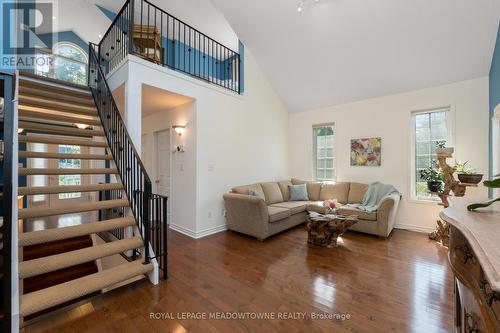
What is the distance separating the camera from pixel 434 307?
1982mm

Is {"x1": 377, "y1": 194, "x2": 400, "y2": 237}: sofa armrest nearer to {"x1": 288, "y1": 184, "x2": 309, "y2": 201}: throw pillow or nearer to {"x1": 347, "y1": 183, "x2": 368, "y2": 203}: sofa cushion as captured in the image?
{"x1": 347, "y1": 183, "x2": 368, "y2": 203}: sofa cushion

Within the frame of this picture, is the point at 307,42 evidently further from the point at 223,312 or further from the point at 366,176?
the point at 223,312

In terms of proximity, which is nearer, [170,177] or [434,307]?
[434,307]

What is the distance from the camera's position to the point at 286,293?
2.21 metres

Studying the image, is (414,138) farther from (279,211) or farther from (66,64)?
(66,64)

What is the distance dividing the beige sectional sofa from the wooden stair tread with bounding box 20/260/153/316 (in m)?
1.75

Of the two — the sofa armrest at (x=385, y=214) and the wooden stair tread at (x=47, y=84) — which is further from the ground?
the wooden stair tread at (x=47, y=84)

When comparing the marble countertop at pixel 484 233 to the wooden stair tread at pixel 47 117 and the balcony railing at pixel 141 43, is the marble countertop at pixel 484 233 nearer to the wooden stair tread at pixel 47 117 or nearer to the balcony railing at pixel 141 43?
the balcony railing at pixel 141 43

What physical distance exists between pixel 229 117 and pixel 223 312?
3.43 metres

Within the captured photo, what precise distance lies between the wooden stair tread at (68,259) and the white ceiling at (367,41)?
422 cm

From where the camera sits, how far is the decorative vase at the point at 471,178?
3066mm

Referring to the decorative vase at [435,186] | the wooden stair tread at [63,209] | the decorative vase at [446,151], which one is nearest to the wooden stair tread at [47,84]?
the wooden stair tread at [63,209]

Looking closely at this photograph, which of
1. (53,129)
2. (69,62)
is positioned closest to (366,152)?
(53,129)

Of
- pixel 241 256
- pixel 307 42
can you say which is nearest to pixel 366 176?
pixel 307 42
